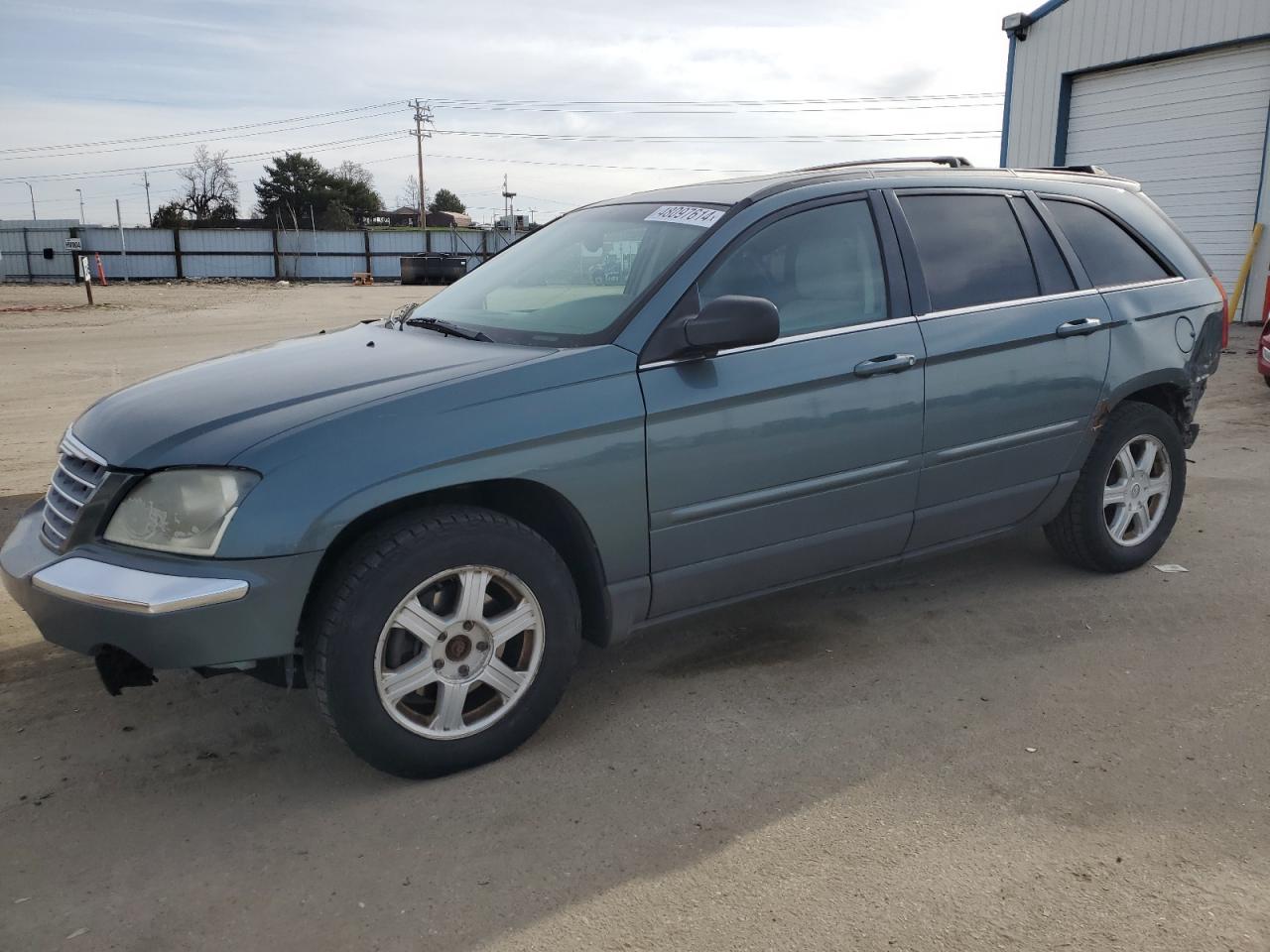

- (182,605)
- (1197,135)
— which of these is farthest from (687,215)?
(1197,135)

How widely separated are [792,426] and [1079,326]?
1.56m

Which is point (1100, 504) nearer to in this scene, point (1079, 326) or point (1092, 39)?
point (1079, 326)

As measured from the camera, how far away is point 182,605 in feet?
8.71

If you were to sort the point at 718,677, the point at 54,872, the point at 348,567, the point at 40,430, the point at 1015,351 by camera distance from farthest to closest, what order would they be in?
the point at 40,430
the point at 1015,351
the point at 718,677
the point at 348,567
the point at 54,872

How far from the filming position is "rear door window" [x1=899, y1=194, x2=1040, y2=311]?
3959 millimetres

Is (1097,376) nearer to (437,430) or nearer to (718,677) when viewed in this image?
(718,677)

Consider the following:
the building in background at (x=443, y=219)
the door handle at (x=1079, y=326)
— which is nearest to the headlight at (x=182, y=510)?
the door handle at (x=1079, y=326)

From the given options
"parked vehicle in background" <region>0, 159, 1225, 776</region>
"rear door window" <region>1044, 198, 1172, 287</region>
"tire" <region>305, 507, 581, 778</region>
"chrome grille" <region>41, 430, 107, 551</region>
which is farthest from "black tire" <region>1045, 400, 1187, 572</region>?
"chrome grille" <region>41, 430, 107, 551</region>

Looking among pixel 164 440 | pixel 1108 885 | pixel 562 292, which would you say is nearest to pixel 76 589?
pixel 164 440

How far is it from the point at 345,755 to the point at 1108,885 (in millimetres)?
2164

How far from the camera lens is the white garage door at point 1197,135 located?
1442 cm

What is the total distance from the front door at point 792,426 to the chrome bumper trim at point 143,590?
1274 mm

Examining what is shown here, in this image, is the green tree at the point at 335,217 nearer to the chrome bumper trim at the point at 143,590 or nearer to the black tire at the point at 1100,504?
the black tire at the point at 1100,504

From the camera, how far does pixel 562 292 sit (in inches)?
149
